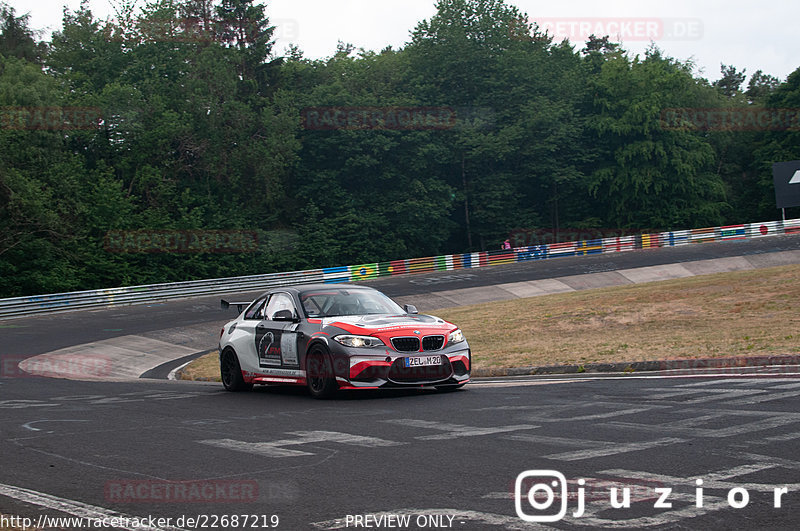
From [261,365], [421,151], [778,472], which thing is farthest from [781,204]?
[778,472]

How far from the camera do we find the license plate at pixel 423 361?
11.6m

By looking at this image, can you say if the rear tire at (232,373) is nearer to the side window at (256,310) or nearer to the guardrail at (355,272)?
the side window at (256,310)

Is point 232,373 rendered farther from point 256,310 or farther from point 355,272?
point 355,272

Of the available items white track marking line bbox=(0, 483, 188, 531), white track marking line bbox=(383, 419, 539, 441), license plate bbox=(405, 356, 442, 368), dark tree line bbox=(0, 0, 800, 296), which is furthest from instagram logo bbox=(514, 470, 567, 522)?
dark tree line bbox=(0, 0, 800, 296)

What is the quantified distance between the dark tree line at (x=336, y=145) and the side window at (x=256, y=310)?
45383mm

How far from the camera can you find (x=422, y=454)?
741cm

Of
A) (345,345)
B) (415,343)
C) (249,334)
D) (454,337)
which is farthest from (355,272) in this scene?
(345,345)

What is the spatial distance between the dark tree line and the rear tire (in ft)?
148

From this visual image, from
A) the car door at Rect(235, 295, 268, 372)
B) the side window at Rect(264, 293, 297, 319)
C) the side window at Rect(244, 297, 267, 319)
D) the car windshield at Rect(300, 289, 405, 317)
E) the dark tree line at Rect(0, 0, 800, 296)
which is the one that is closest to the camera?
the car windshield at Rect(300, 289, 405, 317)

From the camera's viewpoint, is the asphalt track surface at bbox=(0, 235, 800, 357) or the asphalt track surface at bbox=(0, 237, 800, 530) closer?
the asphalt track surface at bbox=(0, 237, 800, 530)

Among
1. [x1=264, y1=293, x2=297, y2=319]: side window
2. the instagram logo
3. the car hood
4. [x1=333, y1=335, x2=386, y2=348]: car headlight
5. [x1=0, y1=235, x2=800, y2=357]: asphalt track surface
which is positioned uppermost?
[x1=264, y1=293, x2=297, y2=319]: side window

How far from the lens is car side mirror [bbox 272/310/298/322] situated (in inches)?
498

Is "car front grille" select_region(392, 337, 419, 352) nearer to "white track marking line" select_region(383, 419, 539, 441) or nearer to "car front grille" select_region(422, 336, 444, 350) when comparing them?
"car front grille" select_region(422, 336, 444, 350)

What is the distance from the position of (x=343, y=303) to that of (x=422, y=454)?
576 centimetres
